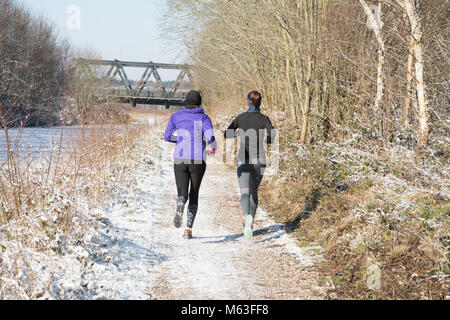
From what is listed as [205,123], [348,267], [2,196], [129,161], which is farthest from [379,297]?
[129,161]

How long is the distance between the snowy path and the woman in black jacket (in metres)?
0.47

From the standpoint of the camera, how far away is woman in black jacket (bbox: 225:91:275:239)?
5.95 meters

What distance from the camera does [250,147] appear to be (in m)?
6.00

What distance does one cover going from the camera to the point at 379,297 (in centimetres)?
397

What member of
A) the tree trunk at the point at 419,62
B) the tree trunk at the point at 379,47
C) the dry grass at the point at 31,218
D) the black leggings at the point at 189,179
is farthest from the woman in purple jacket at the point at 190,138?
the tree trunk at the point at 379,47

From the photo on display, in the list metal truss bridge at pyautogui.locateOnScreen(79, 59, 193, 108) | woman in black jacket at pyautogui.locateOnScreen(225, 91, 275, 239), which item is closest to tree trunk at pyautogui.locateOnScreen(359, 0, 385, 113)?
woman in black jacket at pyautogui.locateOnScreen(225, 91, 275, 239)

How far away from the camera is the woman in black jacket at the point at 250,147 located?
5.95 m

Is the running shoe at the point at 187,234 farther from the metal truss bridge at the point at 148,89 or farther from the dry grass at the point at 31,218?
the metal truss bridge at the point at 148,89

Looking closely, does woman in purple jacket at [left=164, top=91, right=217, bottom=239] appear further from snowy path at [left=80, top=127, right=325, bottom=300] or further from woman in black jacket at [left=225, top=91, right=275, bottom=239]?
snowy path at [left=80, top=127, right=325, bottom=300]

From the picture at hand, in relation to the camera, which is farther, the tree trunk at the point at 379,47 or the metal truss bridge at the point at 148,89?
the metal truss bridge at the point at 148,89

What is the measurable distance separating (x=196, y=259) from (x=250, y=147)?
165 centimetres

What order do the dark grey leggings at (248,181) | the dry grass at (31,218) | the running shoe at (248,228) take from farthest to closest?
the dark grey leggings at (248,181), the running shoe at (248,228), the dry grass at (31,218)

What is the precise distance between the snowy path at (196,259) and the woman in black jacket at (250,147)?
1.55ft

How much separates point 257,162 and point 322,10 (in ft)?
16.0
